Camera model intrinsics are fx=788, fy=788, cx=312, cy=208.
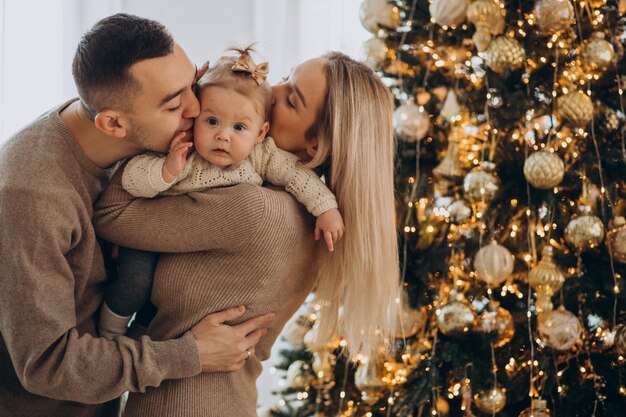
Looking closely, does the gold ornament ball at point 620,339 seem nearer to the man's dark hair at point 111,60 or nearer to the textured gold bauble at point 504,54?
the textured gold bauble at point 504,54

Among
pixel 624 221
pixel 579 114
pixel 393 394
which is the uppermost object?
pixel 579 114

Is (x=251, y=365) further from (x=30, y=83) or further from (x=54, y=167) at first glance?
(x=30, y=83)

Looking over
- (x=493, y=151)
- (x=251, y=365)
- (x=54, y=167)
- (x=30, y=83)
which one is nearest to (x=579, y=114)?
(x=493, y=151)

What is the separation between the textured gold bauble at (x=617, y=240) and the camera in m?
2.72

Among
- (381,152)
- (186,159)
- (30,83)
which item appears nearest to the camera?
(186,159)

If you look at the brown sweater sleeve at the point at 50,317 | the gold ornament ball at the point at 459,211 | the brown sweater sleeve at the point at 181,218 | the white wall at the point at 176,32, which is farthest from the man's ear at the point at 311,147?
the white wall at the point at 176,32

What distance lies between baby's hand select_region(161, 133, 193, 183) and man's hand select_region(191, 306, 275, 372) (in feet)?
1.01

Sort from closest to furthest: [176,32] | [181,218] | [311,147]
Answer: [181,218], [311,147], [176,32]

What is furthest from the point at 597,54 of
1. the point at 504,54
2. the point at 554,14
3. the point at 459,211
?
the point at 459,211

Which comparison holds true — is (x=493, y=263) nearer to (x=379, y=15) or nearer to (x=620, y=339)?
(x=620, y=339)

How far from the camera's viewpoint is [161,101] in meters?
1.65

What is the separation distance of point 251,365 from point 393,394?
1.18 meters

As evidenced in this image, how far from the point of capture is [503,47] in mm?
2674

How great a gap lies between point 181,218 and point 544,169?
57.5 inches
